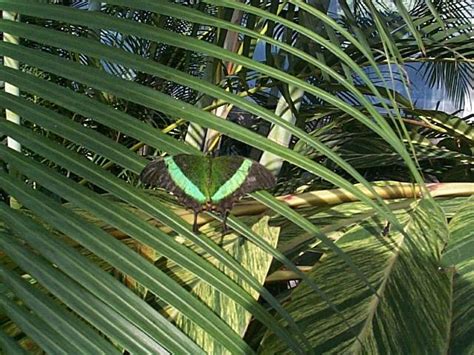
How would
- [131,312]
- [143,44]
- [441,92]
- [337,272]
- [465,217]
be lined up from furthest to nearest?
[441,92] → [143,44] → [465,217] → [337,272] → [131,312]

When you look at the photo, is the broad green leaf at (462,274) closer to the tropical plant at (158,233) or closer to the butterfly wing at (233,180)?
the tropical plant at (158,233)

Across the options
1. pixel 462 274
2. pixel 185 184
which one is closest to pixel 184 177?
pixel 185 184

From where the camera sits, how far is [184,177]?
1.22 feet

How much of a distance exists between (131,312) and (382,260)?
1.00ft

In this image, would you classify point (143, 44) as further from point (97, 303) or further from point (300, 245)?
point (97, 303)

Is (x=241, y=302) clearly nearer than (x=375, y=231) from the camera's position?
Yes

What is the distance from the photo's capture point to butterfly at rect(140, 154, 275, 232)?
353mm

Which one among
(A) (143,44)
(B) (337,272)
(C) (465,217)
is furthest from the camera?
(A) (143,44)

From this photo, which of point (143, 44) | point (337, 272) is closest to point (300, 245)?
point (337, 272)

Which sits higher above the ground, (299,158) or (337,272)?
(299,158)

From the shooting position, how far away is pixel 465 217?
2.10 feet

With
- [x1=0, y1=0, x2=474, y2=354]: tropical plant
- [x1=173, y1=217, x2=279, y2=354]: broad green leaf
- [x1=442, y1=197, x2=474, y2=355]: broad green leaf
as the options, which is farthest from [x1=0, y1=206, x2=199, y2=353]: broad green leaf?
[x1=442, y1=197, x2=474, y2=355]: broad green leaf

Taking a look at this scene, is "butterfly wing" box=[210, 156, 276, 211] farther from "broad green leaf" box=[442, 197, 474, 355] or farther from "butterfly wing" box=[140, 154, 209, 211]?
"broad green leaf" box=[442, 197, 474, 355]

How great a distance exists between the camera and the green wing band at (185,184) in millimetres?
363
